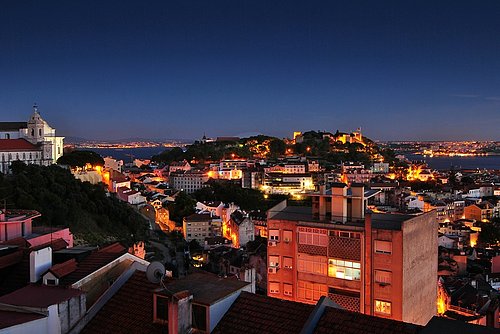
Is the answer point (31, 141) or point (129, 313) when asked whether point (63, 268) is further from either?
point (31, 141)

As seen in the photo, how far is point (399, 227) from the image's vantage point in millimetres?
8164

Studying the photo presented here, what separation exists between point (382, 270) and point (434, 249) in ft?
5.23

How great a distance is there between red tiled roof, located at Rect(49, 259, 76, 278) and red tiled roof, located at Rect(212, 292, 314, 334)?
77.1 inches

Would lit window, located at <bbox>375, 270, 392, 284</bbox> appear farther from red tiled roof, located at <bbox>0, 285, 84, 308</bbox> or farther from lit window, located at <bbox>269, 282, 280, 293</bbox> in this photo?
red tiled roof, located at <bbox>0, 285, 84, 308</bbox>

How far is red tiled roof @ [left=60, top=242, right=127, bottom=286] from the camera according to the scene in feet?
16.8

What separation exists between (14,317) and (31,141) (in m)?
33.8

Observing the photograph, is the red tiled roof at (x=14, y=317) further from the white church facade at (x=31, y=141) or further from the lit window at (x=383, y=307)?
the white church facade at (x=31, y=141)

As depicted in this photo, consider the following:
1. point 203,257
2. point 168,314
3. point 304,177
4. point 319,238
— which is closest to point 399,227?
point 319,238

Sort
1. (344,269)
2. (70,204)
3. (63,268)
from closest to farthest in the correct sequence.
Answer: (63,268)
(344,269)
(70,204)

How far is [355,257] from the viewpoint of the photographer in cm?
834

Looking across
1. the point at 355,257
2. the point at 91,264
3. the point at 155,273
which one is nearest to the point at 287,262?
the point at 355,257

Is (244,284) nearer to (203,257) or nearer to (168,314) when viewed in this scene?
(168,314)

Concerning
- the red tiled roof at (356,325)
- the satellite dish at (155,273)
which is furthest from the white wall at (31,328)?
the red tiled roof at (356,325)

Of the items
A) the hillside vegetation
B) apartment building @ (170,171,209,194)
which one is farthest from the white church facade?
apartment building @ (170,171,209,194)
